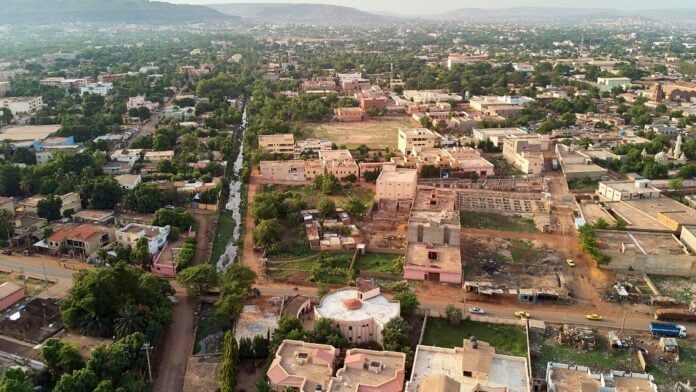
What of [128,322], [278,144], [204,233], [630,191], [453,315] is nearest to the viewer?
[128,322]

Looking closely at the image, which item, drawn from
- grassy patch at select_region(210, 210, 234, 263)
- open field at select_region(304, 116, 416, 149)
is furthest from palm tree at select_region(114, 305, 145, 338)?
open field at select_region(304, 116, 416, 149)

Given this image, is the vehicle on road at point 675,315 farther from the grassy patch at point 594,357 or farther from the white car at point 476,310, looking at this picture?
the white car at point 476,310

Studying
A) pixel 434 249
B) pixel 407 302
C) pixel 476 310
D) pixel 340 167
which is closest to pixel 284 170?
pixel 340 167

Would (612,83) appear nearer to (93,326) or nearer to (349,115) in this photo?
(349,115)

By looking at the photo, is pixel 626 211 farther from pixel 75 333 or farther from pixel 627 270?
pixel 75 333

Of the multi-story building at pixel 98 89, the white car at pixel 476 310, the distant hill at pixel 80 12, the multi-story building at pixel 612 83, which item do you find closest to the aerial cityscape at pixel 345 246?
the white car at pixel 476 310

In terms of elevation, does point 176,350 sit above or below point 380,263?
below

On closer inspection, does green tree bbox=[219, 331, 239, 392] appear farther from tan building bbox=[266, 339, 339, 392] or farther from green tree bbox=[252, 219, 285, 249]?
green tree bbox=[252, 219, 285, 249]
